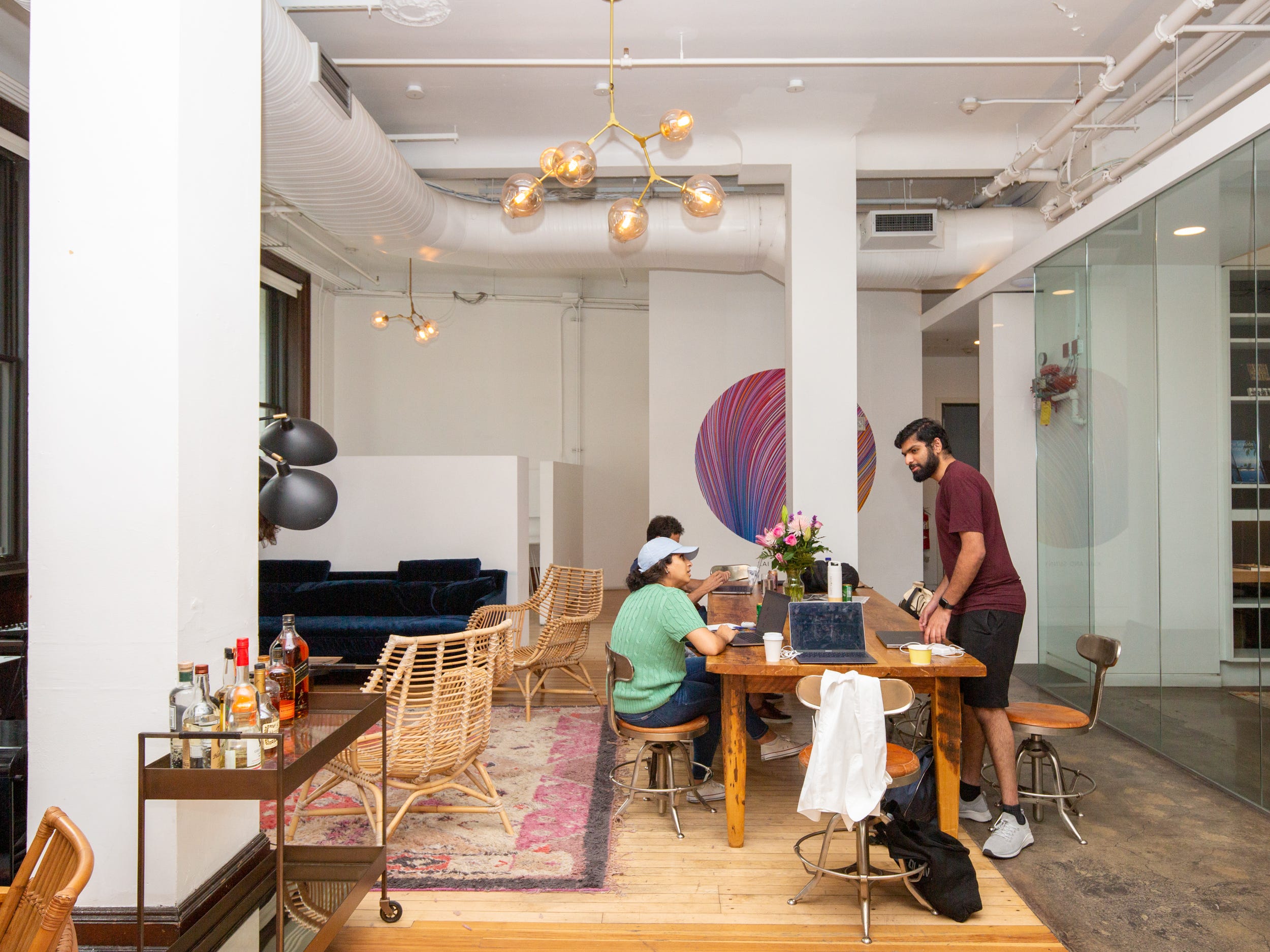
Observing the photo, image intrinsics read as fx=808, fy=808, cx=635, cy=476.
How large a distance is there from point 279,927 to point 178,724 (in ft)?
1.92

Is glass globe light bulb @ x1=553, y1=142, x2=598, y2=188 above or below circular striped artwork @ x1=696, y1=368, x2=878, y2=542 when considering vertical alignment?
above

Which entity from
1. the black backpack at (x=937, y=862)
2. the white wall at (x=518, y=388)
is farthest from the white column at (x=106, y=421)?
the white wall at (x=518, y=388)

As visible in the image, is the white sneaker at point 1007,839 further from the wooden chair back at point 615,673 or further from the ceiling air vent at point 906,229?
the ceiling air vent at point 906,229

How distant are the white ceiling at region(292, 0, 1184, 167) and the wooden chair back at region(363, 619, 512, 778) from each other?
354cm

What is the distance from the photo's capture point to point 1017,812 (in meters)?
3.29

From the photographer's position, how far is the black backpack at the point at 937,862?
8.95 feet

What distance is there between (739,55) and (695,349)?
352 cm

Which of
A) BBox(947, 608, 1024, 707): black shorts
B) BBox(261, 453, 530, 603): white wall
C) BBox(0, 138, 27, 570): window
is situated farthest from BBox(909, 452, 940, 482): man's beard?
BBox(0, 138, 27, 570): window

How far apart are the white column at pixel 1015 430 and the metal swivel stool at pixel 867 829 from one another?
393cm

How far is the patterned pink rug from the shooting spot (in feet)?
10.1

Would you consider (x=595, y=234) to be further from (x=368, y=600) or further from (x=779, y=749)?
(x=779, y=749)

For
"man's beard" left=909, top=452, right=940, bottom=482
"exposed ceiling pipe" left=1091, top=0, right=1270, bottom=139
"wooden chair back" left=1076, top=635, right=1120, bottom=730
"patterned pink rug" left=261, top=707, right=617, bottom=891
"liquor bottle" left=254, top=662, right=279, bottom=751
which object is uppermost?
"exposed ceiling pipe" left=1091, top=0, right=1270, bottom=139

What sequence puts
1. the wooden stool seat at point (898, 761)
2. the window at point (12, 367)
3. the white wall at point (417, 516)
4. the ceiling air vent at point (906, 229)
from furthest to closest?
the white wall at point (417, 516) → the ceiling air vent at point (906, 229) → the window at point (12, 367) → the wooden stool seat at point (898, 761)

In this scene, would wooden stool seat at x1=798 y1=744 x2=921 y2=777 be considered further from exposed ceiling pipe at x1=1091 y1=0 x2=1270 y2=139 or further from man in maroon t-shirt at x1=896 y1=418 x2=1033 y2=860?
exposed ceiling pipe at x1=1091 y1=0 x2=1270 y2=139
